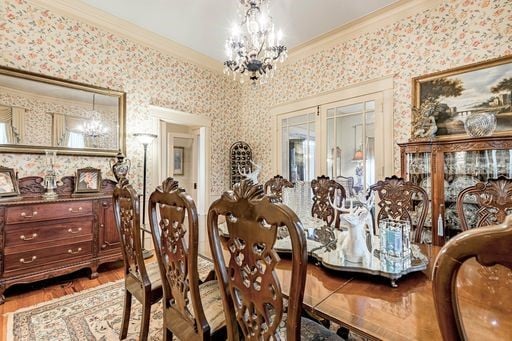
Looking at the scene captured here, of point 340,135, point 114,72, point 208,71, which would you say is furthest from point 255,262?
point 208,71

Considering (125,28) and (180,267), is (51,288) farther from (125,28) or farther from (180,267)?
(125,28)

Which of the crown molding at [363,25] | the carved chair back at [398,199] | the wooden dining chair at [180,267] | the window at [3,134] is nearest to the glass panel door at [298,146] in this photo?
the crown molding at [363,25]

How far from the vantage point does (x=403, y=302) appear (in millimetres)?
897

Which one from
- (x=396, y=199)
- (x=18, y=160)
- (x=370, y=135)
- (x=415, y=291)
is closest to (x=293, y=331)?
(x=415, y=291)

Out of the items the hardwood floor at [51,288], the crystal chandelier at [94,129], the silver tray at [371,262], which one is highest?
the crystal chandelier at [94,129]

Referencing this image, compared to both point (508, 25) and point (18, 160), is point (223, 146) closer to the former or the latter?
point (18, 160)

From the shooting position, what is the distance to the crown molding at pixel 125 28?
293 cm

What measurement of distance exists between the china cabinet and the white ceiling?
71.8 inches

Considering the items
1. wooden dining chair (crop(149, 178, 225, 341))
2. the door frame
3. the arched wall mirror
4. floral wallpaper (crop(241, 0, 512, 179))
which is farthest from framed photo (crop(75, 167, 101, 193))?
floral wallpaper (crop(241, 0, 512, 179))

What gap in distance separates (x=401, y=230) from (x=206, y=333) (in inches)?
39.9

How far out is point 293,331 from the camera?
76 centimetres

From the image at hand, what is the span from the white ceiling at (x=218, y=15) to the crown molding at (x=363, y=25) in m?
0.09

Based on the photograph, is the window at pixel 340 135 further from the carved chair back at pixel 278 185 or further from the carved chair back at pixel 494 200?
the carved chair back at pixel 494 200

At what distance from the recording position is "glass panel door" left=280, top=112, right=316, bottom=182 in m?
3.95
